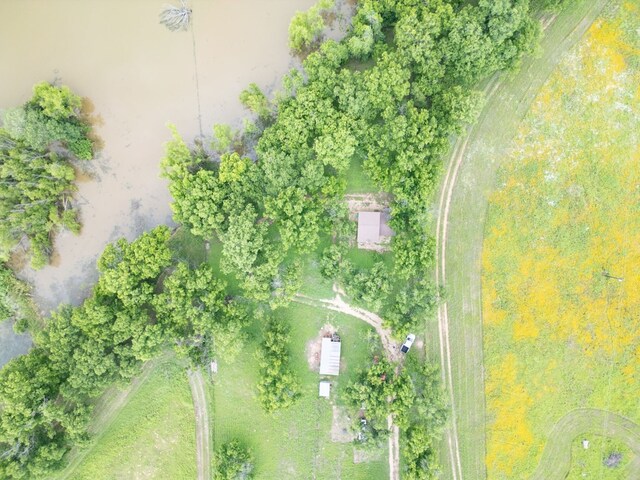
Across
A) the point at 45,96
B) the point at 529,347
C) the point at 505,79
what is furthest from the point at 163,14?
the point at 529,347

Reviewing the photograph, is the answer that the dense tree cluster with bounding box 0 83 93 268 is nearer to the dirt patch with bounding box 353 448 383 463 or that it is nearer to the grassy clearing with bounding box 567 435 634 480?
the dirt patch with bounding box 353 448 383 463

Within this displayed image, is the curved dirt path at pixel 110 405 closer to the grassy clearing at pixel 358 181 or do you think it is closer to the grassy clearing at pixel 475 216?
the grassy clearing at pixel 358 181

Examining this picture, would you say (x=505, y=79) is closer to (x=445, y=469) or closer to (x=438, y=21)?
Result: (x=438, y=21)

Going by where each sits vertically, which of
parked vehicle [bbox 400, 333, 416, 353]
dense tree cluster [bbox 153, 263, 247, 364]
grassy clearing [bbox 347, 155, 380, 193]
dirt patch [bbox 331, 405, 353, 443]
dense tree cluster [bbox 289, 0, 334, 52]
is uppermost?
dense tree cluster [bbox 289, 0, 334, 52]

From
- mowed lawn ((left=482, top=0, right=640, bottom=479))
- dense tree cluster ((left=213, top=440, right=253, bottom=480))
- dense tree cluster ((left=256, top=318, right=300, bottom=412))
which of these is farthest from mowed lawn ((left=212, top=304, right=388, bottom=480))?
mowed lawn ((left=482, top=0, right=640, bottom=479))

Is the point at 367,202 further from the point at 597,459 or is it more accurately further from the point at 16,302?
the point at 16,302

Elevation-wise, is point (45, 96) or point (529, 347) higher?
point (45, 96)
